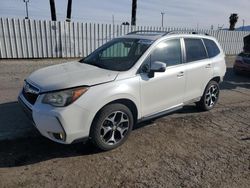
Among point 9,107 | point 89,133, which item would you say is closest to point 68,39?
point 9,107

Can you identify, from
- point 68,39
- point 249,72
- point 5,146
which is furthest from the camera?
point 68,39

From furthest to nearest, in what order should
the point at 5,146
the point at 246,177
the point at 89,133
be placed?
the point at 5,146
the point at 89,133
the point at 246,177

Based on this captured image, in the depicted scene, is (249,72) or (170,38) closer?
(170,38)

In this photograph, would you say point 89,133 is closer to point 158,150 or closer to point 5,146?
point 158,150

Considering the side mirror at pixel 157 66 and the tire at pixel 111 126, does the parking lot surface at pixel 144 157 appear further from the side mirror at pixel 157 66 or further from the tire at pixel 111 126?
the side mirror at pixel 157 66

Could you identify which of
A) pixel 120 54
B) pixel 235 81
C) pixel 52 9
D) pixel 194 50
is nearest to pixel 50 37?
pixel 52 9

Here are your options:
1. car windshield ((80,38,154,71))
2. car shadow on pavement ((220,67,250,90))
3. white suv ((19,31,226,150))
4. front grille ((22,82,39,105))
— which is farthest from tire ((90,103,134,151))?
car shadow on pavement ((220,67,250,90))

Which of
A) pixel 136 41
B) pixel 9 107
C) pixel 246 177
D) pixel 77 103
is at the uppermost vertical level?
pixel 136 41

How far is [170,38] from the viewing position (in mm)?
4418

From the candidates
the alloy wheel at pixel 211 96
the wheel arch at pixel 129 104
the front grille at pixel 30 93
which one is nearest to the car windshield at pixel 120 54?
the wheel arch at pixel 129 104

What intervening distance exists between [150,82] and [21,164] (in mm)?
2253

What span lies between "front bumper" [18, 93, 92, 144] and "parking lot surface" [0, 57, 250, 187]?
42cm

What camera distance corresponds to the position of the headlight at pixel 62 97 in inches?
124

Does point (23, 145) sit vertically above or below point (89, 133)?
below
